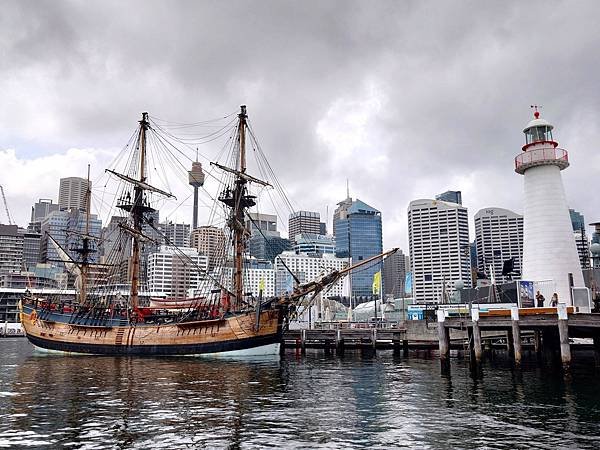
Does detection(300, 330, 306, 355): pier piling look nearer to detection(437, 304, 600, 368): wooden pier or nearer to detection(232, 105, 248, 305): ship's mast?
detection(232, 105, 248, 305): ship's mast

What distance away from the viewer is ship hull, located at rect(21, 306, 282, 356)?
53.7 m

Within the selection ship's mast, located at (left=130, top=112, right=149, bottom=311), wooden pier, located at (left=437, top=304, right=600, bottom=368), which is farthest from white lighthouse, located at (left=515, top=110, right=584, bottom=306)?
ship's mast, located at (left=130, top=112, right=149, bottom=311)

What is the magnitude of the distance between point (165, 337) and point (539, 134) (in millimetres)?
44442

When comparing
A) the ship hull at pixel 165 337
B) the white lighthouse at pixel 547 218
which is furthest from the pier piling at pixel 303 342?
the white lighthouse at pixel 547 218

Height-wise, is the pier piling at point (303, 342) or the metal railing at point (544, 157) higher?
the metal railing at point (544, 157)

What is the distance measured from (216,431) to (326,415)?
17.6 ft

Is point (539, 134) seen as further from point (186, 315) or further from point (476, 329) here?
point (186, 315)

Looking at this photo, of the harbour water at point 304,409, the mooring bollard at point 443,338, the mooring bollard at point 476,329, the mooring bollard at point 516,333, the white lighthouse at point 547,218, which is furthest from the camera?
the white lighthouse at point 547,218

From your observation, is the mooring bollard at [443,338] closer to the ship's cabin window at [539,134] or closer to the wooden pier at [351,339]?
the wooden pier at [351,339]

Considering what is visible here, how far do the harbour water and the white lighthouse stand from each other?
25.2ft

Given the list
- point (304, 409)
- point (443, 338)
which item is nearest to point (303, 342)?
point (443, 338)

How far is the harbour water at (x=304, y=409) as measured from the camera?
59.3 ft

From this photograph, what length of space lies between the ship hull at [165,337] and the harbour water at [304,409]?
516 inches

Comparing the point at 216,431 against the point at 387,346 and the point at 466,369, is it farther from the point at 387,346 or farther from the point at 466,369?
the point at 387,346
